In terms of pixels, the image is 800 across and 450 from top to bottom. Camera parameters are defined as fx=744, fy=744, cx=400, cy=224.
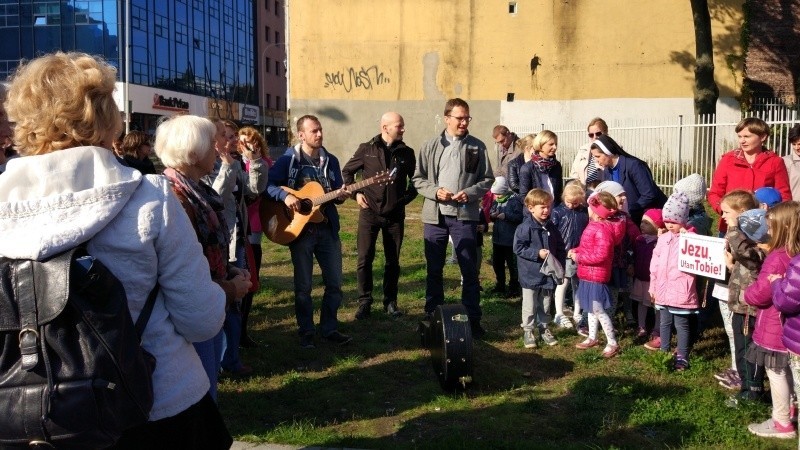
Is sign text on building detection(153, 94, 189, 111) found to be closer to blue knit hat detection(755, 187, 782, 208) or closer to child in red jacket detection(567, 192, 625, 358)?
child in red jacket detection(567, 192, 625, 358)

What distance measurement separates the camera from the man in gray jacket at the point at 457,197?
6.85 m

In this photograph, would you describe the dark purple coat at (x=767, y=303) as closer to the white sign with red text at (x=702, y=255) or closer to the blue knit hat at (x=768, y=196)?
the white sign with red text at (x=702, y=255)

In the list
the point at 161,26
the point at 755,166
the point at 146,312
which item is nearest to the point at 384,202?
the point at 755,166

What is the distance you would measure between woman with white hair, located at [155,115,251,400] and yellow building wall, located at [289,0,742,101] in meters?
20.8

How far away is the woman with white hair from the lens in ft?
11.8

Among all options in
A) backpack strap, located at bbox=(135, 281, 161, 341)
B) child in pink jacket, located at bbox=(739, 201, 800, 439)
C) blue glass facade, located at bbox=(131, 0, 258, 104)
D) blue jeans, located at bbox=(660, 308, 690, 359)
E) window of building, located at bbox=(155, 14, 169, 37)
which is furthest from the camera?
window of building, located at bbox=(155, 14, 169, 37)

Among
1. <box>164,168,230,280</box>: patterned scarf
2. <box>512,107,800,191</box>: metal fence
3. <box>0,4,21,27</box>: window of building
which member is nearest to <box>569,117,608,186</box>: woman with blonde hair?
<box>164,168,230,280</box>: patterned scarf

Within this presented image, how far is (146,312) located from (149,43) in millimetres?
54889

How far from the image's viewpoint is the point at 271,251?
12352 mm

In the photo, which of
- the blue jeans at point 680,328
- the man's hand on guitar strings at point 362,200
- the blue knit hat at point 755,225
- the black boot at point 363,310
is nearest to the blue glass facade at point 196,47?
the man's hand on guitar strings at point 362,200

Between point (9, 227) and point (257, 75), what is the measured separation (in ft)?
252

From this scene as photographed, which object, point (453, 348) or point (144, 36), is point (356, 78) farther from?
point (144, 36)

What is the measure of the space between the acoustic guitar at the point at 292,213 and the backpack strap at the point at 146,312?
4.03 m

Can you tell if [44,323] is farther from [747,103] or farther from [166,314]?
[747,103]
